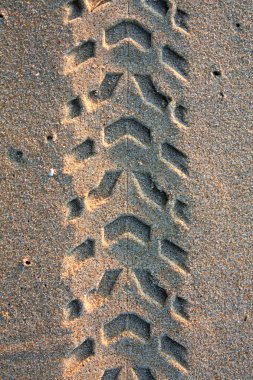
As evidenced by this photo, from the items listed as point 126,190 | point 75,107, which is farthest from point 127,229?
point 75,107

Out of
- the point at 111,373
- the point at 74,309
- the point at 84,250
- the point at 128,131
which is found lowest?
the point at 111,373

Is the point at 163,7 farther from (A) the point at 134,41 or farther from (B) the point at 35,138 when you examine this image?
(B) the point at 35,138

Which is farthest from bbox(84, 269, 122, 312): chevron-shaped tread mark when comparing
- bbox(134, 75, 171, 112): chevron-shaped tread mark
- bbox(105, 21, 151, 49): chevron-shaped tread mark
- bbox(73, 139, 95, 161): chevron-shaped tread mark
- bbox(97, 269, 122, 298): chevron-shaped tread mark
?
bbox(105, 21, 151, 49): chevron-shaped tread mark

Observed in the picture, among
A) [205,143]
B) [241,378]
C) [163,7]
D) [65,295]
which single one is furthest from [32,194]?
[241,378]

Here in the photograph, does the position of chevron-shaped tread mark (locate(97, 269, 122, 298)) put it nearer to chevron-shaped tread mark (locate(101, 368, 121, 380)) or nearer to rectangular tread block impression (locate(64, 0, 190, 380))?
rectangular tread block impression (locate(64, 0, 190, 380))

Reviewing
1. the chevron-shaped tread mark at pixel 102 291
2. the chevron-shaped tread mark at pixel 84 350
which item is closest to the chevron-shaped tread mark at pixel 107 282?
the chevron-shaped tread mark at pixel 102 291

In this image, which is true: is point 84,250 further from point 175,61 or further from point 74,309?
point 175,61
